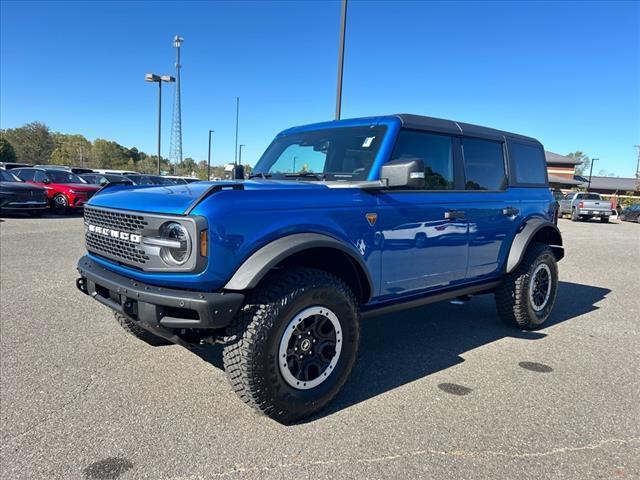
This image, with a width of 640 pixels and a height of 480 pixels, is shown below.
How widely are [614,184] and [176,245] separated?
10028cm

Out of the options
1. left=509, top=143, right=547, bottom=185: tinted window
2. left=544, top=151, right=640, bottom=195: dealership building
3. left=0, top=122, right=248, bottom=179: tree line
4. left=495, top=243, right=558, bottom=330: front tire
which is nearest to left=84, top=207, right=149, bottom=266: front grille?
left=495, top=243, right=558, bottom=330: front tire

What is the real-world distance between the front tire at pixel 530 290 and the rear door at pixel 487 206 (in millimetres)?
327

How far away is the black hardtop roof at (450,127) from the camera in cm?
383

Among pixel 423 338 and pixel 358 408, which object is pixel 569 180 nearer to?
Answer: pixel 423 338

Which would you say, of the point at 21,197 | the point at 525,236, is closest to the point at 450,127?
the point at 525,236

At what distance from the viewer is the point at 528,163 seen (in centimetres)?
525

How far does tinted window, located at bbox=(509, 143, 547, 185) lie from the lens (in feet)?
16.5

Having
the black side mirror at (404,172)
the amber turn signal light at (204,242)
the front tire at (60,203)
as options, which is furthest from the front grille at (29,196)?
the black side mirror at (404,172)

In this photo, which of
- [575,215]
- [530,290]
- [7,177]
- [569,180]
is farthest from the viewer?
[569,180]

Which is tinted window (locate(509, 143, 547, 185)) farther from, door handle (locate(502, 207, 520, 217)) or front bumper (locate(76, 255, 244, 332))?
front bumper (locate(76, 255, 244, 332))


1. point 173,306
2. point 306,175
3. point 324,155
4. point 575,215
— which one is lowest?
point 575,215

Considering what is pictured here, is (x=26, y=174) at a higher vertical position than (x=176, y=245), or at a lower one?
higher

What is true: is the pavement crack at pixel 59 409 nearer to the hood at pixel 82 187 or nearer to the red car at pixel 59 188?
the red car at pixel 59 188

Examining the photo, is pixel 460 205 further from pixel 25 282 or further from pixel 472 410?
pixel 25 282
